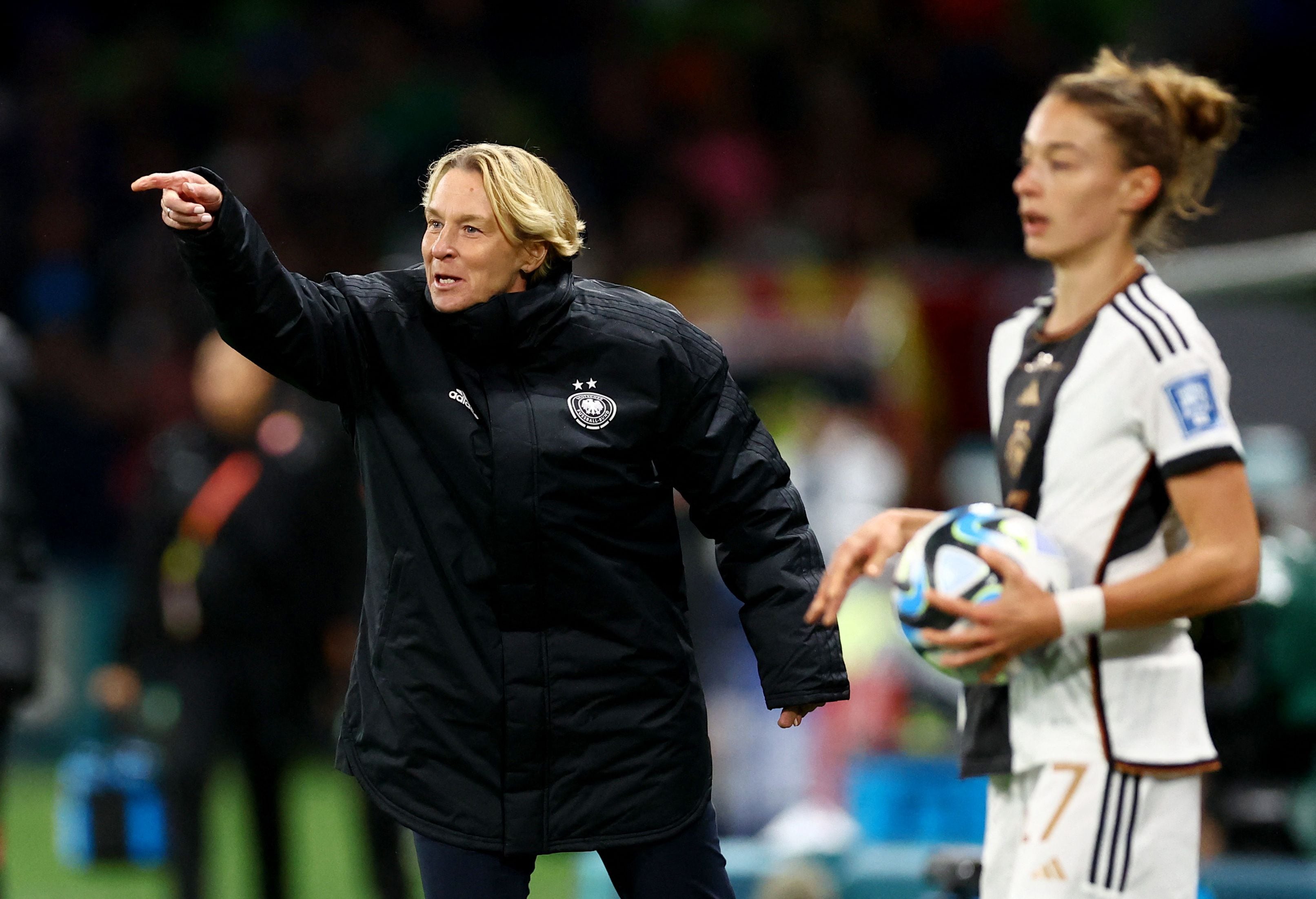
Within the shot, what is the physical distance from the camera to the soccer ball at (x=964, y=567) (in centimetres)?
349

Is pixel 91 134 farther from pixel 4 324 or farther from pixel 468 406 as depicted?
pixel 468 406

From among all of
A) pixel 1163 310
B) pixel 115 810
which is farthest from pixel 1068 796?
pixel 115 810

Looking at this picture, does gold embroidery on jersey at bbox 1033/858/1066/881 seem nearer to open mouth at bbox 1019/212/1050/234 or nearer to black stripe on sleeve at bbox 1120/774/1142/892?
black stripe on sleeve at bbox 1120/774/1142/892

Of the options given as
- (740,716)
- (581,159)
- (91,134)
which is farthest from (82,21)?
(740,716)

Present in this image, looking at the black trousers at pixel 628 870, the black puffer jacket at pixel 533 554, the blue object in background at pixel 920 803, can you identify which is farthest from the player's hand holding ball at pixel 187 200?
the blue object in background at pixel 920 803

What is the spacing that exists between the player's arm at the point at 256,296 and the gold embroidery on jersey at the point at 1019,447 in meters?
1.39

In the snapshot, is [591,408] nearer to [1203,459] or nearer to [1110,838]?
[1203,459]

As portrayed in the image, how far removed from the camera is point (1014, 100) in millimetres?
14484

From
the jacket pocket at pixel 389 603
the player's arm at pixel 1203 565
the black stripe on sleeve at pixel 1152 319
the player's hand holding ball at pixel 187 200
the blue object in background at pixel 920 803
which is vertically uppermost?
the player's hand holding ball at pixel 187 200

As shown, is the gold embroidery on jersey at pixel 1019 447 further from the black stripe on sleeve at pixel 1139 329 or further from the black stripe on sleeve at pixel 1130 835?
the black stripe on sleeve at pixel 1130 835

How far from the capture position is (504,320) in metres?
3.52

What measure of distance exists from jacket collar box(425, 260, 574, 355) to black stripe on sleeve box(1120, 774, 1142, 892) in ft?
4.91

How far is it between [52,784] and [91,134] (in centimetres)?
565

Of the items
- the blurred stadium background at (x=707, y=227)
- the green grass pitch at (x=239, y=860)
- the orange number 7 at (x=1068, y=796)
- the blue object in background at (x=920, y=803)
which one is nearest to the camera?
the orange number 7 at (x=1068, y=796)
